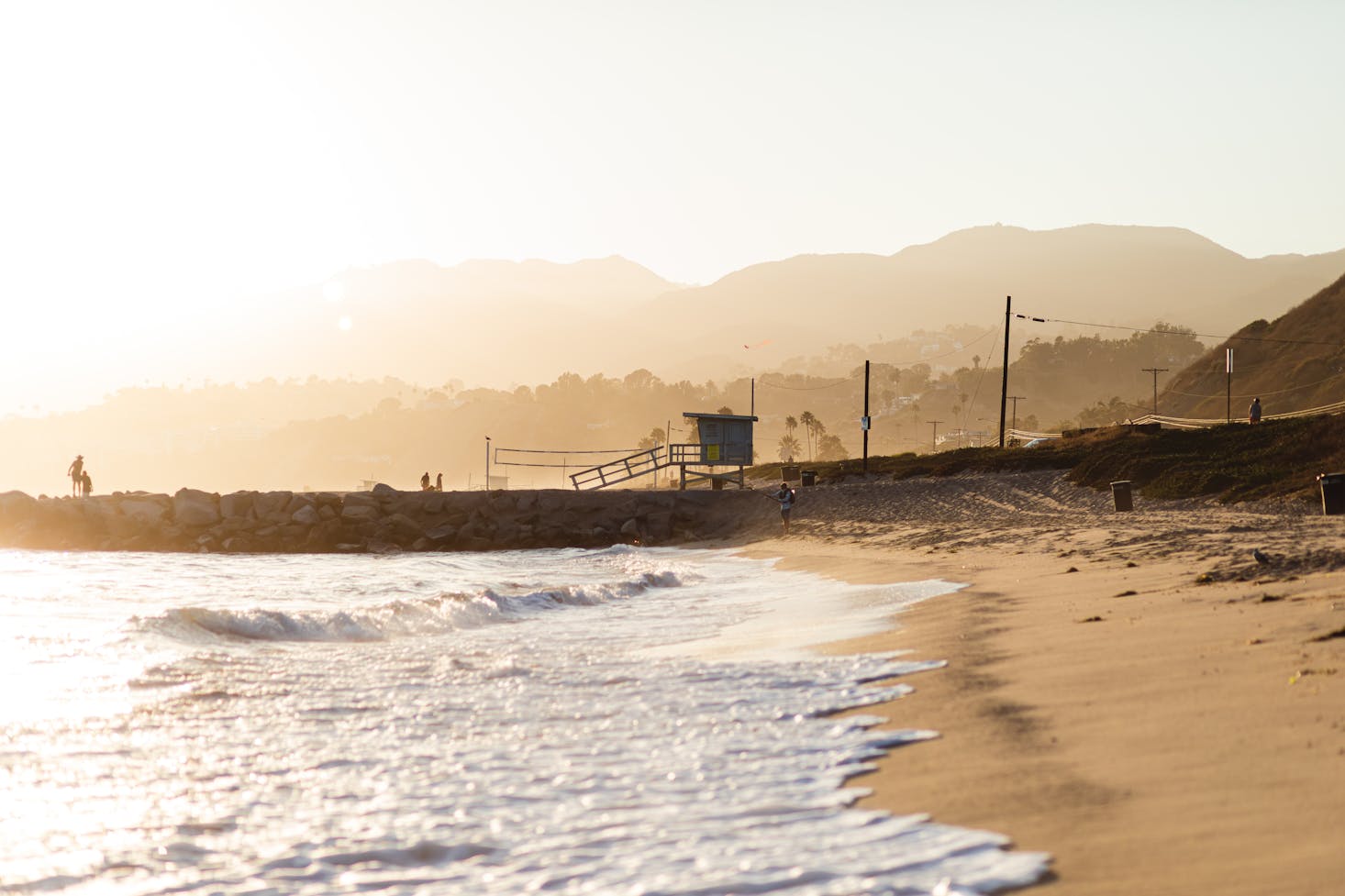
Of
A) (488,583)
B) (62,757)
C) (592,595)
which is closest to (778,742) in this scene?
(62,757)

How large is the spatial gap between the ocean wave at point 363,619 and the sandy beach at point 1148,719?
263 inches

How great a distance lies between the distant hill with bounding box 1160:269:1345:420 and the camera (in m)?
108

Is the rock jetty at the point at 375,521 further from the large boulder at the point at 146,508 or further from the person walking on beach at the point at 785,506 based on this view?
the person walking on beach at the point at 785,506

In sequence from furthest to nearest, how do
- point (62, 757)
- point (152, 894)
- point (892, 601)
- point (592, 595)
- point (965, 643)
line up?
point (592, 595)
point (892, 601)
point (965, 643)
point (62, 757)
point (152, 894)

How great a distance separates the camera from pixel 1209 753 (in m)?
5.14

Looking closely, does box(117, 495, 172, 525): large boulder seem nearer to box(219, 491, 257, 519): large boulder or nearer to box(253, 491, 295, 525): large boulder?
box(219, 491, 257, 519): large boulder

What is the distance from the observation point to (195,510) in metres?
40.0

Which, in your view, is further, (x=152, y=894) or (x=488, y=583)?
(x=488, y=583)

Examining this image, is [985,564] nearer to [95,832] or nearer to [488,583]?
[488,583]

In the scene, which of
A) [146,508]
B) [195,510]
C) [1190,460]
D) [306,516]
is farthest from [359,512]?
[1190,460]

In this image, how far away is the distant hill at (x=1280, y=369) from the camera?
4254 inches

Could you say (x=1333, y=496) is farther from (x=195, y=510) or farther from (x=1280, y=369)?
(x=1280, y=369)

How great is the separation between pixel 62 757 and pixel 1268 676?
7.52 m

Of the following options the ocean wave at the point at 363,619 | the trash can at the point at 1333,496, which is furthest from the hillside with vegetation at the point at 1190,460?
the ocean wave at the point at 363,619
